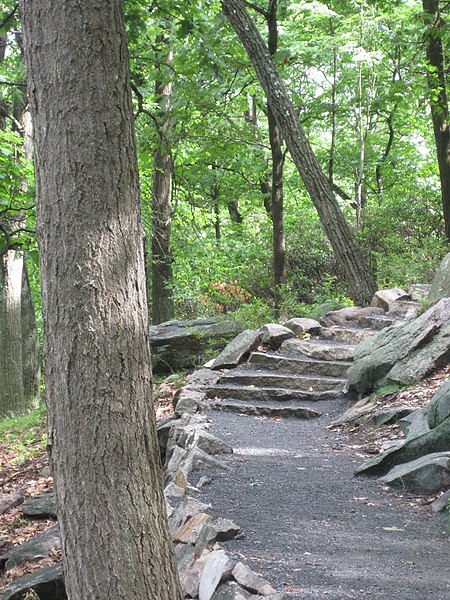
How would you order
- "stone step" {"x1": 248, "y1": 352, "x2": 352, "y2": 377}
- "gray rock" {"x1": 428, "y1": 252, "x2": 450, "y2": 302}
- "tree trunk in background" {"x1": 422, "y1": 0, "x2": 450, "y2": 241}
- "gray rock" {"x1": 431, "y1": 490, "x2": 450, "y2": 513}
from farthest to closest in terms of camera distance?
1. "tree trunk in background" {"x1": 422, "y1": 0, "x2": 450, "y2": 241}
2. "stone step" {"x1": 248, "y1": 352, "x2": 352, "y2": 377}
3. "gray rock" {"x1": 428, "y1": 252, "x2": 450, "y2": 302}
4. "gray rock" {"x1": 431, "y1": 490, "x2": 450, "y2": 513}

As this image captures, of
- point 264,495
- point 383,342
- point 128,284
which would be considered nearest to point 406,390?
point 383,342

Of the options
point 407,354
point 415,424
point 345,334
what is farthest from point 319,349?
point 415,424

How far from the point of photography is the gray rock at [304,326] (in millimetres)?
10648

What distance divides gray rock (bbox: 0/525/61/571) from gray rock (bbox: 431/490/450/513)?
9.91ft

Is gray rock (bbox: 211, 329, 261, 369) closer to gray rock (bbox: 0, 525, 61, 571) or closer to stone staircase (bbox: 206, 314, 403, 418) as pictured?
stone staircase (bbox: 206, 314, 403, 418)

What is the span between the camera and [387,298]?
1148 cm

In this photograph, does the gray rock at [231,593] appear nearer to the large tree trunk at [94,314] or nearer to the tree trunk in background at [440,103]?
the large tree trunk at [94,314]

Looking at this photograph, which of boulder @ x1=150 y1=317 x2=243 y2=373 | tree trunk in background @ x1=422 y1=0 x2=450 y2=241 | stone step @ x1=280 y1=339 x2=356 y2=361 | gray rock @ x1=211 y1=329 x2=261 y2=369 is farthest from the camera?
tree trunk in background @ x1=422 y1=0 x2=450 y2=241

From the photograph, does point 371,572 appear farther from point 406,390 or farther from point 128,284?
point 406,390

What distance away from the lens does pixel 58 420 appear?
279cm

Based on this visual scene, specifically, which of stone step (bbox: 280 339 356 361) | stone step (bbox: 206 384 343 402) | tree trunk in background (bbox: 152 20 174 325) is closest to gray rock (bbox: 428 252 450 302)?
stone step (bbox: 280 339 356 361)

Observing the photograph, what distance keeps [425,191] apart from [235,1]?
21.3ft

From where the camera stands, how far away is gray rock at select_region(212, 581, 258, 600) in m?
3.16

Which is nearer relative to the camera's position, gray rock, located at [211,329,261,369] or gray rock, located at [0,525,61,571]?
gray rock, located at [0,525,61,571]
